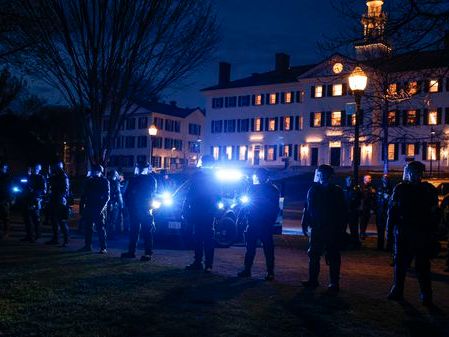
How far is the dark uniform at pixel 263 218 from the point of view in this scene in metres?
9.95

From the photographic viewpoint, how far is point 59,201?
13.7 meters

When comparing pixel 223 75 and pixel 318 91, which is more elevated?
pixel 223 75

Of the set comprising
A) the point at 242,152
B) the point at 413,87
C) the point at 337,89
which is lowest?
the point at 413,87

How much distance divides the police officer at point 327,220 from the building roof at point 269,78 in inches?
2417

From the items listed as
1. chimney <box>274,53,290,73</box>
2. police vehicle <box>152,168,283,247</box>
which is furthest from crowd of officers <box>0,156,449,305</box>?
chimney <box>274,53,290,73</box>

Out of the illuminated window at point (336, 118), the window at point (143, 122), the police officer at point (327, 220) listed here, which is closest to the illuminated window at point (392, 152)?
the illuminated window at point (336, 118)

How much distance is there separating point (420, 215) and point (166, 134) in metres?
78.3

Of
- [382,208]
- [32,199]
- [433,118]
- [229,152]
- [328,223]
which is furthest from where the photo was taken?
[229,152]

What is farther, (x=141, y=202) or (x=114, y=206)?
(x=114, y=206)

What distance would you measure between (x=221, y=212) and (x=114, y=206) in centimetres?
366

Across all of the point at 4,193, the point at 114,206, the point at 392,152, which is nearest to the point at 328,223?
the point at 114,206

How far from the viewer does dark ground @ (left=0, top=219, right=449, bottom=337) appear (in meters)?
6.28

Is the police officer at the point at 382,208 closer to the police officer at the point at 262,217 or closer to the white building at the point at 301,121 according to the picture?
the police officer at the point at 262,217

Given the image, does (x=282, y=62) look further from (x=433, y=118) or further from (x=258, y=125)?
(x=433, y=118)
